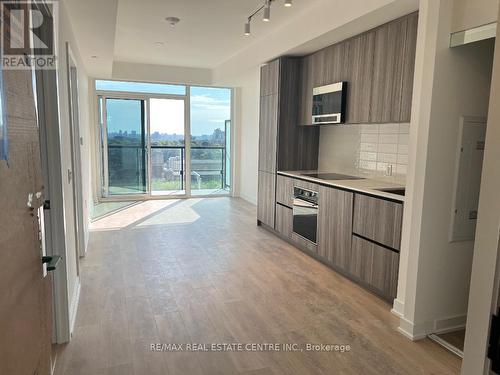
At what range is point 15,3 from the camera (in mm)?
948

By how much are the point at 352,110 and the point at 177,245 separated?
103 inches

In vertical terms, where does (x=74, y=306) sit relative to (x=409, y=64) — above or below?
below

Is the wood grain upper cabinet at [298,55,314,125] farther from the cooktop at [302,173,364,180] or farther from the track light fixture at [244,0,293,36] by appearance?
the track light fixture at [244,0,293,36]

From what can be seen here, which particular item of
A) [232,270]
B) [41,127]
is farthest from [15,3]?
[232,270]

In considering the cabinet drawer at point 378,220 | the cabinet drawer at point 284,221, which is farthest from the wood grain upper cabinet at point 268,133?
the cabinet drawer at point 378,220

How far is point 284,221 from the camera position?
188 inches

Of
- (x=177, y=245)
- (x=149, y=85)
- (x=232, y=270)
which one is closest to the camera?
(x=232, y=270)

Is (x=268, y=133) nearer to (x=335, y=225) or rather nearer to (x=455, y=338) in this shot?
(x=335, y=225)

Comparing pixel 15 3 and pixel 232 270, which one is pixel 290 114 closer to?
pixel 232 270

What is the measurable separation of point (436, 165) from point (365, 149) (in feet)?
5.68

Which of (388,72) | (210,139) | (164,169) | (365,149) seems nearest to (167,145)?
(164,169)

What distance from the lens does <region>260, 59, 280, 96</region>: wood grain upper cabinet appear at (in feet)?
15.9

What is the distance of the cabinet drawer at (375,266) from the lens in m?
2.92

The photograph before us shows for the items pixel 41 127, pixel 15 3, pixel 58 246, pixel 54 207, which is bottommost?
pixel 58 246
